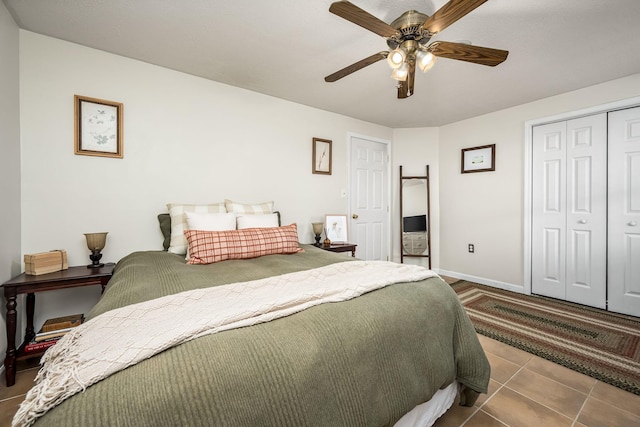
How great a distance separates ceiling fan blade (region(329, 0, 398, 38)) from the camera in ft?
4.42

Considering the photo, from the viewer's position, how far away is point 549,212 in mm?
3264

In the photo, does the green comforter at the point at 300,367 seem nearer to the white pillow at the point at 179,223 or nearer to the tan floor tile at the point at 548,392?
the tan floor tile at the point at 548,392

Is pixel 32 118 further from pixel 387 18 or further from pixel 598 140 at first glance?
pixel 598 140

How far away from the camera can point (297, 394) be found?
77cm

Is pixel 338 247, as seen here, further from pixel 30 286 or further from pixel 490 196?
pixel 30 286

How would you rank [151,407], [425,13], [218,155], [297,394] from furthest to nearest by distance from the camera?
[218,155], [425,13], [297,394], [151,407]

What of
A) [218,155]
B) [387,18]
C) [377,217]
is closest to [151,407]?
[387,18]

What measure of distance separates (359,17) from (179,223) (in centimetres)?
199

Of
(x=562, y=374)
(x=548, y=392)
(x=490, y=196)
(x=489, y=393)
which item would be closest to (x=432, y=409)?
(x=489, y=393)

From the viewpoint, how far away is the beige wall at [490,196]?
3432 millimetres

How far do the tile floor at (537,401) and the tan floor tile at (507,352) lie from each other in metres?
0.06

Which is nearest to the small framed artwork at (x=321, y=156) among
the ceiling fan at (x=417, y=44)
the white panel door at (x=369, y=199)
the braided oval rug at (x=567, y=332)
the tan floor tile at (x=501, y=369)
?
the white panel door at (x=369, y=199)

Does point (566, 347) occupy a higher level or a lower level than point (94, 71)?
lower

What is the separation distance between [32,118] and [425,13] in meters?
2.94
